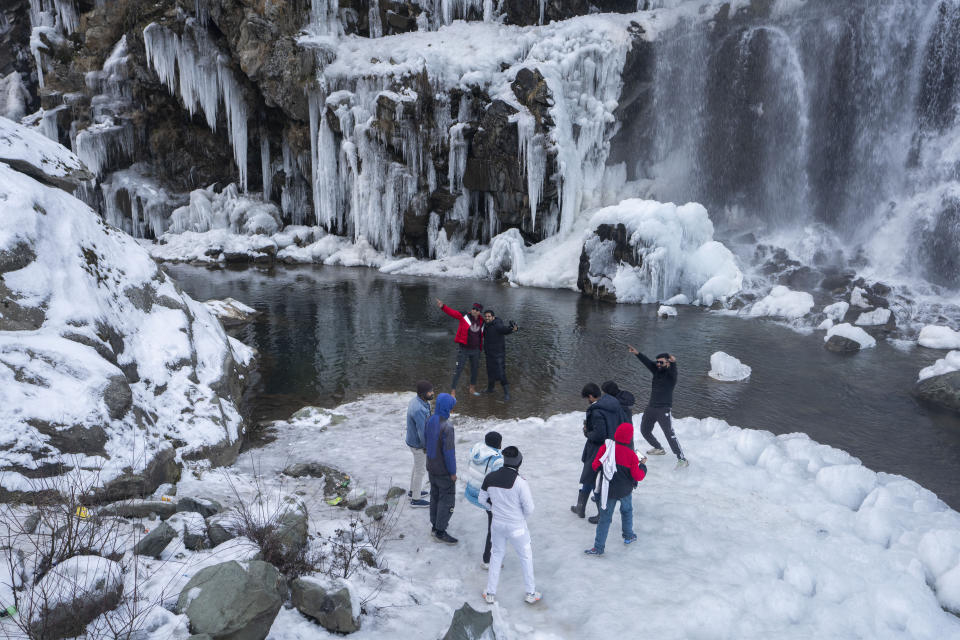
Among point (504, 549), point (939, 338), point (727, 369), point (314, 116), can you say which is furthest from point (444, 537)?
point (314, 116)

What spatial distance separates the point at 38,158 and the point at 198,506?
6456 millimetres

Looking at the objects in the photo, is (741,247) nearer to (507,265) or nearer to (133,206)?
(507,265)

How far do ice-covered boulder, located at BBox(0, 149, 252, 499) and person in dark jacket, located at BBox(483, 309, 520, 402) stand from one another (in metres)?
4.74

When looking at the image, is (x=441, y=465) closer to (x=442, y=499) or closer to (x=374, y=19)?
(x=442, y=499)

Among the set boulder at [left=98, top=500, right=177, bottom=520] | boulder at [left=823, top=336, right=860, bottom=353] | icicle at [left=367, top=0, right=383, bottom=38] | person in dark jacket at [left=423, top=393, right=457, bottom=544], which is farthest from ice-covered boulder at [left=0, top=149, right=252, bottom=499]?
icicle at [left=367, top=0, right=383, bottom=38]

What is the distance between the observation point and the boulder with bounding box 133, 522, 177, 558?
3.93 meters

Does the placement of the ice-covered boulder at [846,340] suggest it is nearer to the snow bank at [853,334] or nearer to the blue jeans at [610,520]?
the snow bank at [853,334]

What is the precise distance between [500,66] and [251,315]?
22642mm

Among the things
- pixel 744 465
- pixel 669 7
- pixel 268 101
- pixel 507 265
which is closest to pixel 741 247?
pixel 507 265

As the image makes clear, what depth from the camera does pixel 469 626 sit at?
3.61 m

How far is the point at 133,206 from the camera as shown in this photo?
40.3 metres

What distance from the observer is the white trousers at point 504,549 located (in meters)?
4.46

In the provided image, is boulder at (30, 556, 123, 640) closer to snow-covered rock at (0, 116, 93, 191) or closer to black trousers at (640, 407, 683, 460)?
black trousers at (640, 407, 683, 460)

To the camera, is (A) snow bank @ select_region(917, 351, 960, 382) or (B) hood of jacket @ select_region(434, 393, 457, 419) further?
(A) snow bank @ select_region(917, 351, 960, 382)
